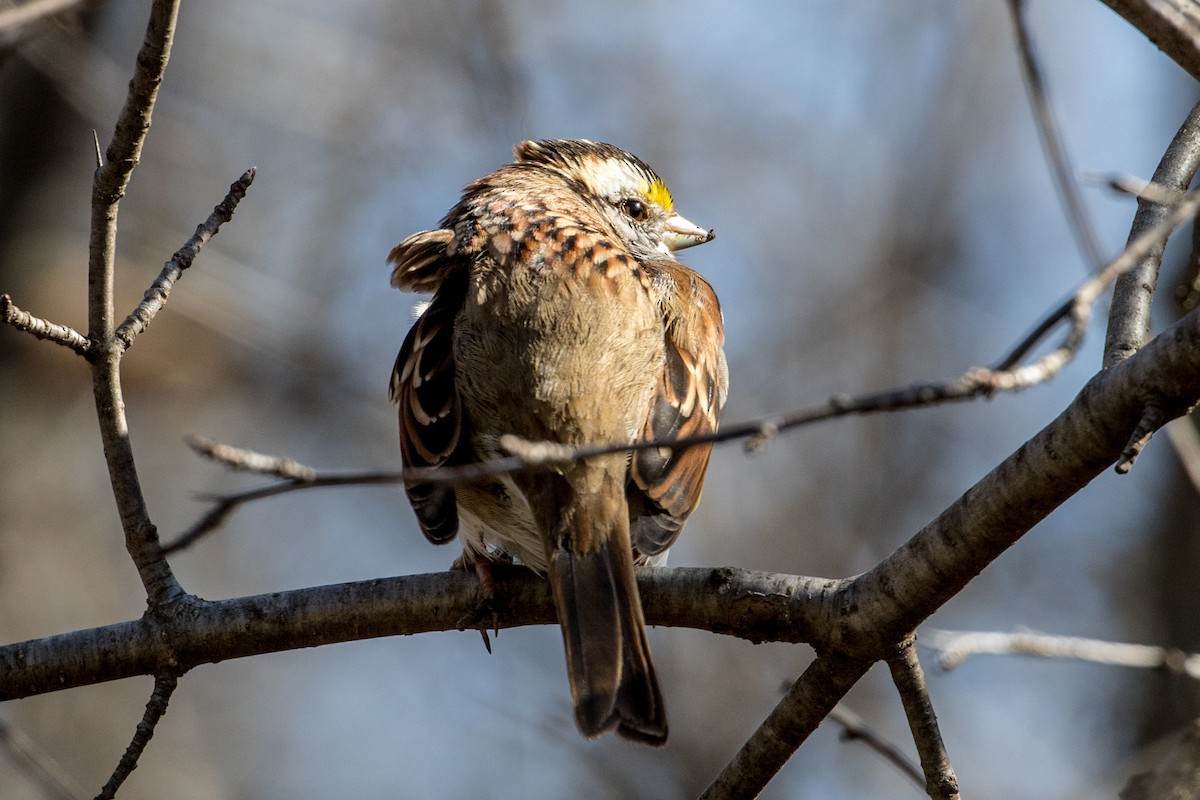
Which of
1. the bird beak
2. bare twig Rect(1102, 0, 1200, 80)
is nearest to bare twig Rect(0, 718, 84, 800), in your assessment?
the bird beak

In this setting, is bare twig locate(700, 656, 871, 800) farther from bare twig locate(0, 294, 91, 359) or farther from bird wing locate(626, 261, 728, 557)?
bare twig locate(0, 294, 91, 359)

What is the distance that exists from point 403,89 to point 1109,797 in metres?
7.71

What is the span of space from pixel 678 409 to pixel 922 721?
1357 mm

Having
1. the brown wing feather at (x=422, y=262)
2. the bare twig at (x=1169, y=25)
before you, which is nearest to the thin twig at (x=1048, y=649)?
the bare twig at (x=1169, y=25)

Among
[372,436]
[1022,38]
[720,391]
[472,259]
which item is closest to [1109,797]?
[720,391]

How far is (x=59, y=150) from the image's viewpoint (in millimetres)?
9938

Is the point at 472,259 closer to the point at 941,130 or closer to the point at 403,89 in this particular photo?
the point at 403,89

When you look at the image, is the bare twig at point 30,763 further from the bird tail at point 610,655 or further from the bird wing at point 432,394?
the bird tail at point 610,655

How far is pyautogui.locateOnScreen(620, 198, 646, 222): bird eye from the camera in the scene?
223 inches

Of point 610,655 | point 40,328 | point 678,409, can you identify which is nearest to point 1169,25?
point 610,655

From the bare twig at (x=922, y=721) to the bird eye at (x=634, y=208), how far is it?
299 cm

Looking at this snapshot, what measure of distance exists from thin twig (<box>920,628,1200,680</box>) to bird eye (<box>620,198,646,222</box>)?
2802 millimetres

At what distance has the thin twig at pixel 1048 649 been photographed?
3164 millimetres

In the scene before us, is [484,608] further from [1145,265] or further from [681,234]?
[681,234]
